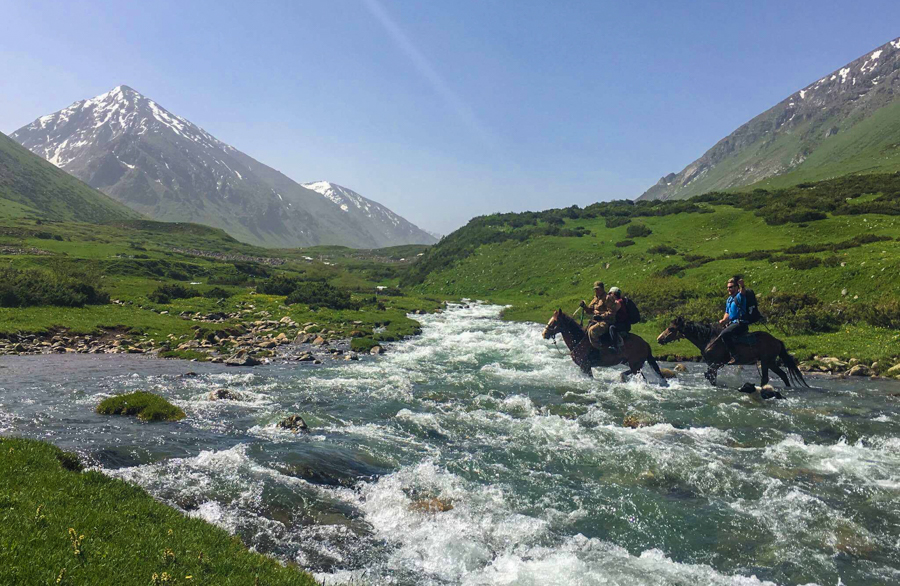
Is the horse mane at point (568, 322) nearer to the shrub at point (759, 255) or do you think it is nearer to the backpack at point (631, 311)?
the backpack at point (631, 311)

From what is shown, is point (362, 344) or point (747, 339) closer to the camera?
point (747, 339)

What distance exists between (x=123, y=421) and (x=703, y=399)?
21.1 meters

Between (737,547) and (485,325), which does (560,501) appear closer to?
(737,547)

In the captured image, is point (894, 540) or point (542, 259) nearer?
point (894, 540)

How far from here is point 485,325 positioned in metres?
39.2

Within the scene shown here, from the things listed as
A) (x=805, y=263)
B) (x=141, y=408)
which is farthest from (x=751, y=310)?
(x=805, y=263)

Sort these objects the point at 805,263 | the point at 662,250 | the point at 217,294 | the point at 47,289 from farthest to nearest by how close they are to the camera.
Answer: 1. the point at 662,250
2. the point at 217,294
3. the point at 47,289
4. the point at 805,263

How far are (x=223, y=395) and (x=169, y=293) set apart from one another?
102 feet

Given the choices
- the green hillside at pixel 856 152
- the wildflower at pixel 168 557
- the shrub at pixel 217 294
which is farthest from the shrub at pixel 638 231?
the green hillside at pixel 856 152

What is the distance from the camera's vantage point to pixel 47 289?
3306 cm

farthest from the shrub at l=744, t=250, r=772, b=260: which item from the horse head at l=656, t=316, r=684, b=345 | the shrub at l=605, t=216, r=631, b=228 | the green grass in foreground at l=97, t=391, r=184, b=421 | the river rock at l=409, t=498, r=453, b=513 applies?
the green grass in foreground at l=97, t=391, r=184, b=421

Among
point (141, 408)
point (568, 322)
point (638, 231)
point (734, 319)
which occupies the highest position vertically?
point (638, 231)

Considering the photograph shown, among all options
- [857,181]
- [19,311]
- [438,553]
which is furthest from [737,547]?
[857,181]

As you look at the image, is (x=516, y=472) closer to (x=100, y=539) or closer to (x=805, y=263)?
(x=100, y=539)
